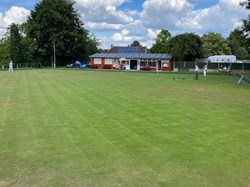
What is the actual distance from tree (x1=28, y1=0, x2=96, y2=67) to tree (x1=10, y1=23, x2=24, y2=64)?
446cm

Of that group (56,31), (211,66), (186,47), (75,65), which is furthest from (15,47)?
(211,66)

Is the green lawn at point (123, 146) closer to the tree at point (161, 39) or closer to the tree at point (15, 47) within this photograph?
the tree at point (15, 47)

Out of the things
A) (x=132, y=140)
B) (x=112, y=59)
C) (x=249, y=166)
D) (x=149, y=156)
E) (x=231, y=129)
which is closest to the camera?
(x=249, y=166)

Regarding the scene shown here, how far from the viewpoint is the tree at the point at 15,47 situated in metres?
67.8

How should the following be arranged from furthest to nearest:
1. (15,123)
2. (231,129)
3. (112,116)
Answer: (112,116) → (15,123) → (231,129)

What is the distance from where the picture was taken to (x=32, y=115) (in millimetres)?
9812

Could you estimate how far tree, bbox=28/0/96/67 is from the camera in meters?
63.8

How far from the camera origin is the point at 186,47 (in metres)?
57.5

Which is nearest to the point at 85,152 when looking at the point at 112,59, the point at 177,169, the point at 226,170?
the point at 177,169

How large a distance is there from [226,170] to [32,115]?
678 cm

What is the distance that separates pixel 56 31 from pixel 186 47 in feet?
94.0

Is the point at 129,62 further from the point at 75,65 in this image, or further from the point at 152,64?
the point at 75,65

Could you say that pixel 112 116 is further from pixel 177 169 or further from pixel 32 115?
pixel 177 169

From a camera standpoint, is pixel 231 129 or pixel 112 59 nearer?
pixel 231 129
